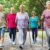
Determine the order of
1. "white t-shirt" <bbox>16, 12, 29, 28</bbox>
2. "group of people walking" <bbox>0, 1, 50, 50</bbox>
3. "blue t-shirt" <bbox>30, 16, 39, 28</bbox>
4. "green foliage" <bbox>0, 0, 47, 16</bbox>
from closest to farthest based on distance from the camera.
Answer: "group of people walking" <bbox>0, 1, 50, 50</bbox> < "white t-shirt" <bbox>16, 12, 29, 28</bbox> < "blue t-shirt" <bbox>30, 16, 39, 28</bbox> < "green foliage" <bbox>0, 0, 47, 16</bbox>

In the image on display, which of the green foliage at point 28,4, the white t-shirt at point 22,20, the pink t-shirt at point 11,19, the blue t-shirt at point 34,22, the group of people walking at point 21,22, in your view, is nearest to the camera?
the group of people walking at point 21,22

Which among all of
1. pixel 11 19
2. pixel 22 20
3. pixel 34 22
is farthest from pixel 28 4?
pixel 22 20

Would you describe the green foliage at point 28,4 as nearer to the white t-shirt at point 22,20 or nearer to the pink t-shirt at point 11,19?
the pink t-shirt at point 11,19

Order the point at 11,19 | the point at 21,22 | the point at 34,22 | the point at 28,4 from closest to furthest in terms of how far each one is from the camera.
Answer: the point at 21,22, the point at 11,19, the point at 34,22, the point at 28,4

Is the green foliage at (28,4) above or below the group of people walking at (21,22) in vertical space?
above

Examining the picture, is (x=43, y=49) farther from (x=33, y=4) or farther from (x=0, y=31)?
(x=33, y=4)

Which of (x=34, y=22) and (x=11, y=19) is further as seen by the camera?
(x=34, y=22)

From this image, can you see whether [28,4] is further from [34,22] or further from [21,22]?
[21,22]

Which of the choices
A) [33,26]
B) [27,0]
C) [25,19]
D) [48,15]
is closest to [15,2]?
[27,0]

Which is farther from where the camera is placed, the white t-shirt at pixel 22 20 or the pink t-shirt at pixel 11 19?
the pink t-shirt at pixel 11 19

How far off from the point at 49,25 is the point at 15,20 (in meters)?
2.10

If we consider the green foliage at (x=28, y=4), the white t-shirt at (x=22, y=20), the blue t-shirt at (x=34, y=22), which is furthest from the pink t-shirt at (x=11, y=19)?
the green foliage at (x=28, y=4)

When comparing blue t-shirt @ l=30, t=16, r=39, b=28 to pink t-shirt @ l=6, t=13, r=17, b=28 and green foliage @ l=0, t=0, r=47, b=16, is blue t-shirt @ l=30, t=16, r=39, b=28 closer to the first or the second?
pink t-shirt @ l=6, t=13, r=17, b=28

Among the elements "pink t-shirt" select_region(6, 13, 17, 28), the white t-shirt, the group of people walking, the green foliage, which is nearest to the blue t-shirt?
the group of people walking
